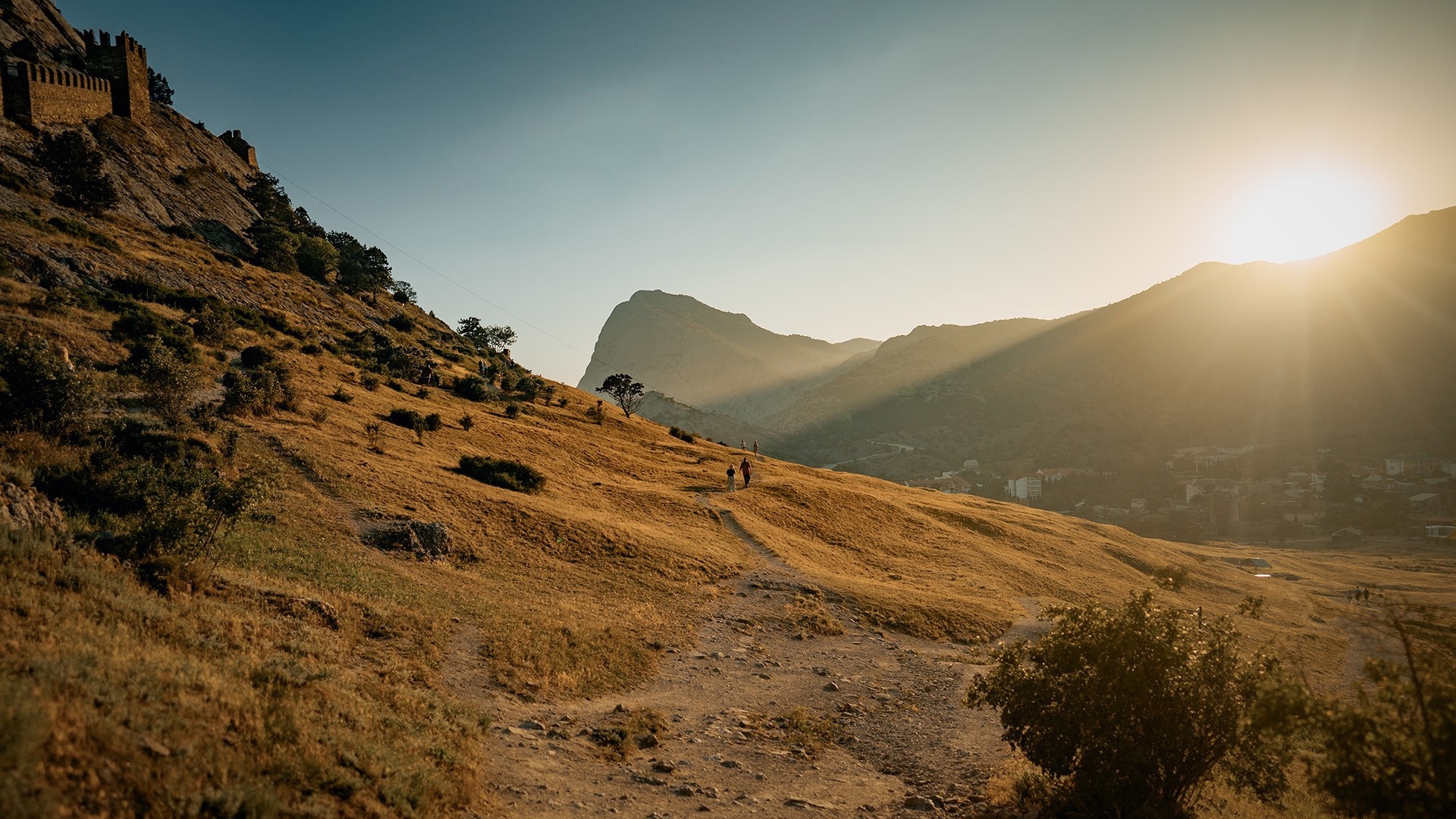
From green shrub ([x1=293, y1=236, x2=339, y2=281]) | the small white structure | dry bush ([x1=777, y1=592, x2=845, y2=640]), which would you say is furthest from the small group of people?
the small white structure

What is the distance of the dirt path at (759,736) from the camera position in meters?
13.4

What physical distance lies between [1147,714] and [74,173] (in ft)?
281

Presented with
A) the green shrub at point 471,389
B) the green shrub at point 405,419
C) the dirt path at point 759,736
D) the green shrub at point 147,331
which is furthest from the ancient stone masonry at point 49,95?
the dirt path at point 759,736

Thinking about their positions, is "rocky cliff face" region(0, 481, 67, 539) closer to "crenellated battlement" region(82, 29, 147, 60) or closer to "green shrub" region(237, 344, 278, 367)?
"green shrub" region(237, 344, 278, 367)

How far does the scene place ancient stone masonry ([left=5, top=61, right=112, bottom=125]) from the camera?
61.3 meters

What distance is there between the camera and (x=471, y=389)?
6197cm

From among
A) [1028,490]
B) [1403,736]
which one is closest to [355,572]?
[1403,736]

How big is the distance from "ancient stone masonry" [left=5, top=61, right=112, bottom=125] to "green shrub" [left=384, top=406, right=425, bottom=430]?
58.2 meters

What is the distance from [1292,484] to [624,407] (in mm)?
196320

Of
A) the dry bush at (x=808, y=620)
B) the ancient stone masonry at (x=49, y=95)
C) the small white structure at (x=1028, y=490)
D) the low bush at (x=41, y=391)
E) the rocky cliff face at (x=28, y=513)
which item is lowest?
the small white structure at (x=1028, y=490)

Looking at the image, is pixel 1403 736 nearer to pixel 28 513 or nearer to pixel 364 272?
pixel 28 513

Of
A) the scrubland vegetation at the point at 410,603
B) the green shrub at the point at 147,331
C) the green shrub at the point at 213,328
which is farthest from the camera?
the green shrub at the point at 213,328

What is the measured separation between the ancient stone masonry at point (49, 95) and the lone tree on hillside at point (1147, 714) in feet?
320

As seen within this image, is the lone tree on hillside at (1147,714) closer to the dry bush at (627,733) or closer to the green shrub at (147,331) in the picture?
the dry bush at (627,733)
